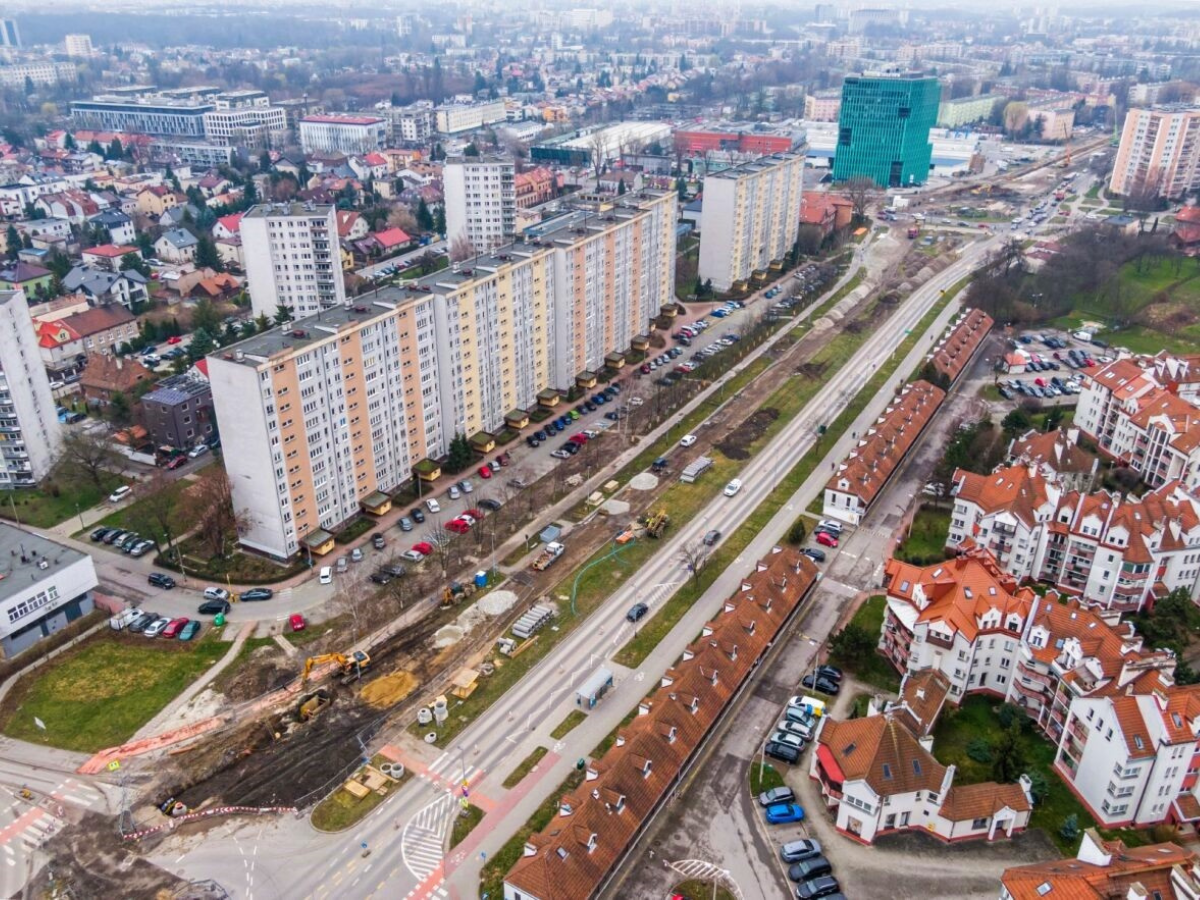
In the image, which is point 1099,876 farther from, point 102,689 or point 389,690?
point 102,689

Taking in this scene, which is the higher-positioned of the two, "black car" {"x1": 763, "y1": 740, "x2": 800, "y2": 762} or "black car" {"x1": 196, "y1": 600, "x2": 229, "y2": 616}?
"black car" {"x1": 763, "y1": 740, "x2": 800, "y2": 762}

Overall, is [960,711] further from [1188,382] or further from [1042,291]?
[1042,291]

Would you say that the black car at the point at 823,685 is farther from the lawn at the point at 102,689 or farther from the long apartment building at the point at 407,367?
the long apartment building at the point at 407,367

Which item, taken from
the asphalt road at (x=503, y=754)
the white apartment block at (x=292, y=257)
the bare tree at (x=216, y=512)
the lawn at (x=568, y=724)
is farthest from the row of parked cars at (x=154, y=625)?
the white apartment block at (x=292, y=257)

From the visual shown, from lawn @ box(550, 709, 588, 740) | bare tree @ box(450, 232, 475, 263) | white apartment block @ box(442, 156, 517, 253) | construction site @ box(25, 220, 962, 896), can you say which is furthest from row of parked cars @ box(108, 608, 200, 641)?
white apartment block @ box(442, 156, 517, 253)

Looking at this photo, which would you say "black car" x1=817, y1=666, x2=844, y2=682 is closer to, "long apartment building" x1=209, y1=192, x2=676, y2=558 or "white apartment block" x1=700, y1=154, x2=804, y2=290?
"long apartment building" x1=209, y1=192, x2=676, y2=558

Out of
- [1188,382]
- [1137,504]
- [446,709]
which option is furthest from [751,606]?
[1188,382]
